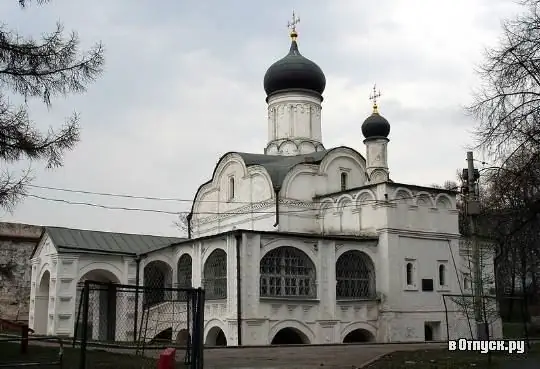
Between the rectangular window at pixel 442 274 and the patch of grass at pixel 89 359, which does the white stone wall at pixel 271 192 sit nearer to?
the rectangular window at pixel 442 274

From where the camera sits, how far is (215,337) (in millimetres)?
25359

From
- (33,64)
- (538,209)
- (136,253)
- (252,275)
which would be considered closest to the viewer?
(33,64)

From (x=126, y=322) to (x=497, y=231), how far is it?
1708cm

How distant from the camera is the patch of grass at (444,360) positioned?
1236cm

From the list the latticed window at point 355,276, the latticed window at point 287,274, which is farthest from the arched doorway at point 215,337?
the latticed window at point 355,276

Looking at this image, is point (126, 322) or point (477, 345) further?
point (126, 322)

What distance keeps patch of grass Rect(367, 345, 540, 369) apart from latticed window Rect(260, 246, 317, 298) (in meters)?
9.22

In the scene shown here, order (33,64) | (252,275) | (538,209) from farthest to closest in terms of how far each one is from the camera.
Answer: (252,275) < (538,209) < (33,64)

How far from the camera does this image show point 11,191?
10891mm

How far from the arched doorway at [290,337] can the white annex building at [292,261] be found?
0.06 metres

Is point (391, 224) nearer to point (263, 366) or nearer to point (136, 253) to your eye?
point (136, 253)

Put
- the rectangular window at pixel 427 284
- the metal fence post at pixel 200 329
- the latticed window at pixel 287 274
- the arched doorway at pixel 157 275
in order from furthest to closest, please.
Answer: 1. the arched doorway at pixel 157 275
2. the rectangular window at pixel 427 284
3. the latticed window at pixel 287 274
4. the metal fence post at pixel 200 329

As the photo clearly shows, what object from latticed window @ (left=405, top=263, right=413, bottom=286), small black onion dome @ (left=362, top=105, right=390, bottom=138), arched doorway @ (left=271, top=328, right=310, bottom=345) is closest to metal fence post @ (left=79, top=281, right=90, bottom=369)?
arched doorway @ (left=271, top=328, right=310, bottom=345)

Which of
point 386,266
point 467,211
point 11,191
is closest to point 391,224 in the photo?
point 386,266
